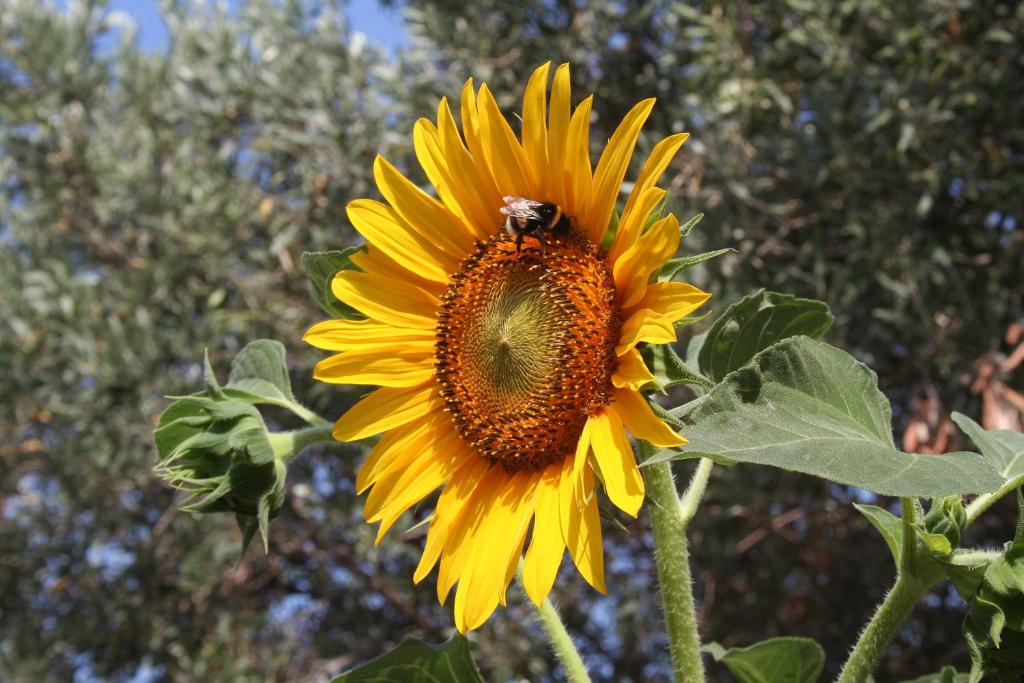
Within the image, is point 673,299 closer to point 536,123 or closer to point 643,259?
point 643,259

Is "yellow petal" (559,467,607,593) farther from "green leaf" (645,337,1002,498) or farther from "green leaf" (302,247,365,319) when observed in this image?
"green leaf" (302,247,365,319)

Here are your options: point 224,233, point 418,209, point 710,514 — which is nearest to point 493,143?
point 418,209

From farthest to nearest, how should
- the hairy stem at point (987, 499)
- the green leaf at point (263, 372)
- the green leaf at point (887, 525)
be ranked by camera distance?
the green leaf at point (263, 372)
the green leaf at point (887, 525)
the hairy stem at point (987, 499)

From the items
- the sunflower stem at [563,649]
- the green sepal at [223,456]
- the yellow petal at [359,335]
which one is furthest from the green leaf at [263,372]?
the sunflower stem at [563,649]

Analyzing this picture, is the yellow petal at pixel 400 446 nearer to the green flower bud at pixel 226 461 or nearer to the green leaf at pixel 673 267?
the green flower bud at pixel 226 461

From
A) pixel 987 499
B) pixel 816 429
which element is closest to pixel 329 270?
pixel 816 429

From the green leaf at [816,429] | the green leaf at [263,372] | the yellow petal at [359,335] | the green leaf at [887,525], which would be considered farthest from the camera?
the green leaf at [263,372]

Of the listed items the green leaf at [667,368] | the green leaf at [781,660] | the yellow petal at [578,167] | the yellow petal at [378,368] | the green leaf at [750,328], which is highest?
the yellow petal at [578,167]
